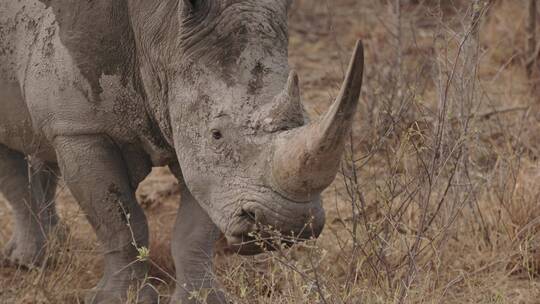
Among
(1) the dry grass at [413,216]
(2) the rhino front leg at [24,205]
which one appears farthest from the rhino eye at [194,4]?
(2) the rhino front leg at [24,205]

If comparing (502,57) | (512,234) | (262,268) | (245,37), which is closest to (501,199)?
(512,234)

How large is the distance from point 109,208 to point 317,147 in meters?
1.39

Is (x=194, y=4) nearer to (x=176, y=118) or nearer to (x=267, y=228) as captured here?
(x=176, y=118)

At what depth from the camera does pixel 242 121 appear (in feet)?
13.4

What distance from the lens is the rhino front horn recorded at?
3.62m

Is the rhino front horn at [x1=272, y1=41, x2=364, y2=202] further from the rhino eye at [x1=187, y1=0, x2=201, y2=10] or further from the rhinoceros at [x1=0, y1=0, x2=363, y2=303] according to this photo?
the rhino eye at [x1=187, y1=0, x2=201, y2=10]

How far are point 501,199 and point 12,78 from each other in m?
2.24

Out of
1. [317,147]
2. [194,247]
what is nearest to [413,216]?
[194,247]

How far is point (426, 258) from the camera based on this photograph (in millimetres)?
5281

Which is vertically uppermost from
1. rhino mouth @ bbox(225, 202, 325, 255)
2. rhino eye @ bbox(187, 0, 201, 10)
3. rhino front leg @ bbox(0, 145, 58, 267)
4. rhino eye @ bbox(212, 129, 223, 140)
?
rhino eye @ bbox(187, 0, 201, 10)

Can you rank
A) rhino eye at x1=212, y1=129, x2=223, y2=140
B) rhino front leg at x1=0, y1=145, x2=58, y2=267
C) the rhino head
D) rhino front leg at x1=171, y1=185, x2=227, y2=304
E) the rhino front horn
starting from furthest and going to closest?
rhino front leg at x1=0, y1=145, x2=58, y2=267, rhino front leg at x1=171, y1=185, x2=227, y2=304, rhino eye at x1=212, y1=129, x2=223, y2=140, the rhino head, the rhino front horn

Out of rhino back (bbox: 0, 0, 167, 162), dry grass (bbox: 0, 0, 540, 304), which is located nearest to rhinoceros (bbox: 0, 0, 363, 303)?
rhino back (bbox: 0, 0, 167, 162)

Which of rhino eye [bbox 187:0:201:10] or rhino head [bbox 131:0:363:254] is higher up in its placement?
rhino eye [bbox 187:0:201:10]

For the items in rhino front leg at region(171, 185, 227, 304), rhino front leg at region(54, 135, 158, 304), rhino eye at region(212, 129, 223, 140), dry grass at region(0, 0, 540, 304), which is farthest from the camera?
rhino front leg at region(171, 185, 227, 304)
